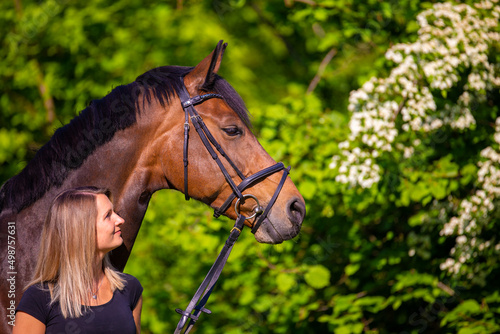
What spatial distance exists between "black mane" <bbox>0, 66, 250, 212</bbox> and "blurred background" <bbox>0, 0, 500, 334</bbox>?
267 millimetres

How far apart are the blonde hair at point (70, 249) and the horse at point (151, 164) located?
29 cm

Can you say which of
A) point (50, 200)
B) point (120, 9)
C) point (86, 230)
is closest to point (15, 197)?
point (50, 200)

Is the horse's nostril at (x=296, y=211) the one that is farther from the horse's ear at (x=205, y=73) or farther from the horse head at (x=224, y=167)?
the horse's ear at (x=205, y=73)

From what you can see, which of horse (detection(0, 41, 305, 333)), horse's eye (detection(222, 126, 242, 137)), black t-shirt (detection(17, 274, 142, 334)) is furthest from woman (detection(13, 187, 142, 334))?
horse's eye (detection(222, 126, 242, 137))

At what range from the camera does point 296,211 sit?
86.3 inches

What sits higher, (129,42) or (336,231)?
(129,42)

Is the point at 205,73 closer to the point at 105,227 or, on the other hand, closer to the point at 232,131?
the point at 232,131

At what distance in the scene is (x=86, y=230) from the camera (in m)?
1.78

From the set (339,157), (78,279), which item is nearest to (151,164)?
(78,279)

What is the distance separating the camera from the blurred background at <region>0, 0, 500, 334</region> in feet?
11.4

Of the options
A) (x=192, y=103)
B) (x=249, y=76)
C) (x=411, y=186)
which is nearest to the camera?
(x=192, y=103)

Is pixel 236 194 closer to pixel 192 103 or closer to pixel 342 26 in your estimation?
pixel 192 103

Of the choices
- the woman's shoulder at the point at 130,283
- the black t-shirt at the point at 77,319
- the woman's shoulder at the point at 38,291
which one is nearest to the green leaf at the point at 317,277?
the woman's shoulder at the point at 130,283

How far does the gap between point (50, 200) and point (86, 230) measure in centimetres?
38
